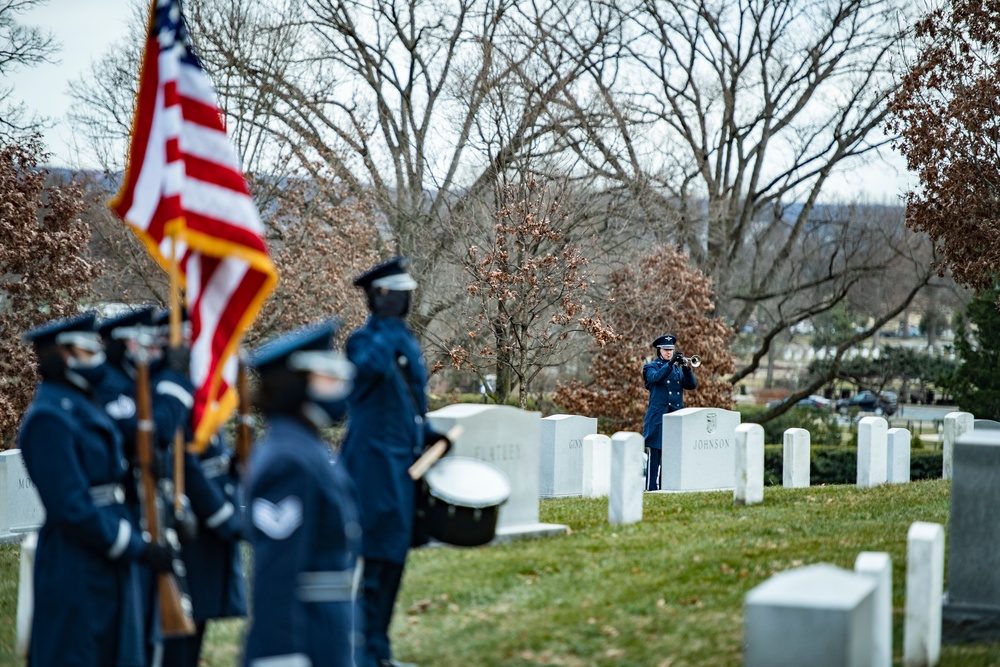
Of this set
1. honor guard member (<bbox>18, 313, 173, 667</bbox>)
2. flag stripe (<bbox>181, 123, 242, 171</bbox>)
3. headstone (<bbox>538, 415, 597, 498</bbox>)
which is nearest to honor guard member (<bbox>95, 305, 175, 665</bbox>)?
honor guard member (<bbox>18, 313, 173, 667</bbox>)

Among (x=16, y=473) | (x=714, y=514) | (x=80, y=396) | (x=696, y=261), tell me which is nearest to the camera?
(x=80, y=396)

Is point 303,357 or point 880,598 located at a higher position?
point 303,357

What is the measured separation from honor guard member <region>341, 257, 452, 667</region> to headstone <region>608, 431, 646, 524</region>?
179 inches

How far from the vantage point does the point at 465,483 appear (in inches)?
281

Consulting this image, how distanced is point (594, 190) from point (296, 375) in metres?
21.2

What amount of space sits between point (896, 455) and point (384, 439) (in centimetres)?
1194

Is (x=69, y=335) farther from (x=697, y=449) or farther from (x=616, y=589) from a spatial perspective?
(x=697, y=449)

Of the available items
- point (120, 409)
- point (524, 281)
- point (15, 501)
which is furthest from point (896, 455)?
point (120, 409)

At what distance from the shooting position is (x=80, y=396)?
5312 mm

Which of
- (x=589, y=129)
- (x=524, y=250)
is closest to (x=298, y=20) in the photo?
(x=589, y=129)

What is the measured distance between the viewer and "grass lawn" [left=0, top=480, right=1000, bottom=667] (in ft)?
22.5

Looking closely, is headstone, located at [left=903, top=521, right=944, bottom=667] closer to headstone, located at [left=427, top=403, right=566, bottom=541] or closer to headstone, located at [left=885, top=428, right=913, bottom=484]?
headstone, located at [left=427, top=403, right=566, bottom=541]

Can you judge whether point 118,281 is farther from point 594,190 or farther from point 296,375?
point 296,375

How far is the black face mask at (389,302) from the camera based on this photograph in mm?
6762
